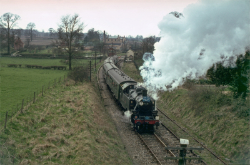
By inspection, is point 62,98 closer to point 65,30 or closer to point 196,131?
point 196,131

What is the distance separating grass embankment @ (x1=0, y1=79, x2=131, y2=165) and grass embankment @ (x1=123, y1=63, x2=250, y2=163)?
6.98m

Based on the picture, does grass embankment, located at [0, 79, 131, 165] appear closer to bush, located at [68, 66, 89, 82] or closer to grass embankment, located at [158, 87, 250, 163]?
grass embankment, located at [158, 87, 250, 163]

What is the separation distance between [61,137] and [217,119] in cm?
1244

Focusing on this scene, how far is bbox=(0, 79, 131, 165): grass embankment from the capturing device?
38.0 feet

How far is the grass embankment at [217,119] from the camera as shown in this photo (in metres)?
14.3

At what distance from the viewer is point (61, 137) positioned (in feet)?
45.7

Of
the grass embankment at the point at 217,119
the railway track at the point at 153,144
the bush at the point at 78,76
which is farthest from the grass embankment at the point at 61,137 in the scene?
the bush at the point at 78,76

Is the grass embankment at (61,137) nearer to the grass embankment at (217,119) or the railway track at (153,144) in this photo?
the railway track at (153,144)

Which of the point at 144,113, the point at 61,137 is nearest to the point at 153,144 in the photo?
the point at 144,113

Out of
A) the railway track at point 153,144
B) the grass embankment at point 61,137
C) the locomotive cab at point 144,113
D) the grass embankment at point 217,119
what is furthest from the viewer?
the locomotive cab at point 144,113

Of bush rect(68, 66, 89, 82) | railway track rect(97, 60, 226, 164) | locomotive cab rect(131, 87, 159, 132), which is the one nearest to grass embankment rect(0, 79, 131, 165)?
railway track rect(97, 60, 226, 164)

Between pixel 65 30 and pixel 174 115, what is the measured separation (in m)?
36.3

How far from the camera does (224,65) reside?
18.9 m

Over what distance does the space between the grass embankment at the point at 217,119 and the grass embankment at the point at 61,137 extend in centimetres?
698
